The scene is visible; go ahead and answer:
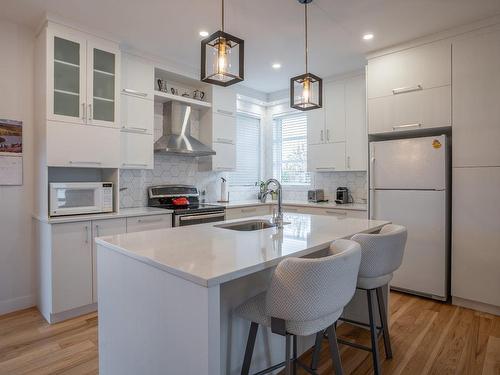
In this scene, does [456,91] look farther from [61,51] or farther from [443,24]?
[61,51]

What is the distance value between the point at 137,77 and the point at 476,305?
4.11 metres

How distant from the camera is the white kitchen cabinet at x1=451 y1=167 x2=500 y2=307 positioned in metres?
2.81

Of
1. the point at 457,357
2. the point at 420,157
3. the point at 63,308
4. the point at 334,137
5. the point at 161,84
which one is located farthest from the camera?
the point at 334,137

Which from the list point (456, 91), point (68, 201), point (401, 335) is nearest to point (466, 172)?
point (456, 91)

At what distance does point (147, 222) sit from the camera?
3250 millimetres

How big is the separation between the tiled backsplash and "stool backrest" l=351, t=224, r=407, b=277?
8.36ft

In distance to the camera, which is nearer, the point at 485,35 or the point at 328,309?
the point at 328,309

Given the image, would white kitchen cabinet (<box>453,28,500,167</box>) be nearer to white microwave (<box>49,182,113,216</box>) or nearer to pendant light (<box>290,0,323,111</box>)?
pendant light (<box>290,0,323,111</box>)

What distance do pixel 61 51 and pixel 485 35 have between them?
150 inches

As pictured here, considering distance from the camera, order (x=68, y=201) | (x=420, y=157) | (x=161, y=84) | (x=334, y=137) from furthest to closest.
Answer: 1. (x=334, y=137)
2. (x=161, y=84)
3. (x=420, y=157)
4. (x=68, y=201)

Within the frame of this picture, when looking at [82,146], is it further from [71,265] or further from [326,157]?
[326,157]

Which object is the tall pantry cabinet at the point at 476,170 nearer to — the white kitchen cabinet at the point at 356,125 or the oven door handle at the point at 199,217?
the white kitchen cabinet at the point at 356,125

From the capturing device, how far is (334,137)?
4.35 meters

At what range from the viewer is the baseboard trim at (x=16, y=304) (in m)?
2.89
